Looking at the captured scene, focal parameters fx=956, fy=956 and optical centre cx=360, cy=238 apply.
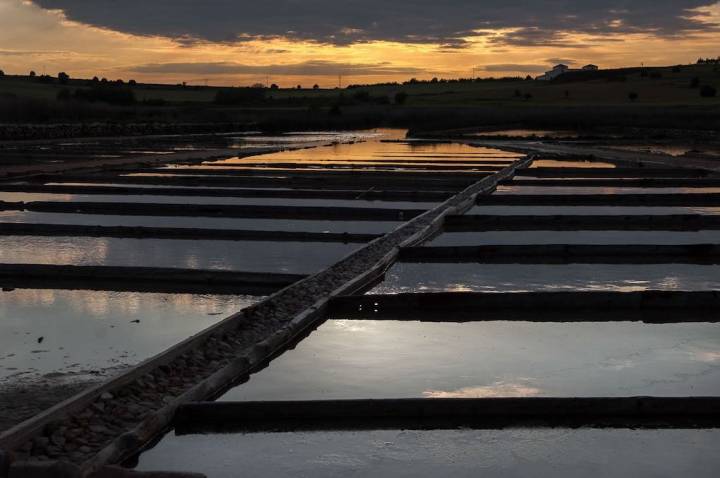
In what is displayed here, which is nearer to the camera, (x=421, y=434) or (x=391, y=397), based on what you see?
(x=421, y=434)

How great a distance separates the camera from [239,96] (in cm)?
7600

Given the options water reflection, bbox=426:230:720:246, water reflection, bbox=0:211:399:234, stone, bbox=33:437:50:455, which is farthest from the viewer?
water reflection, bbox=0:211:399:234

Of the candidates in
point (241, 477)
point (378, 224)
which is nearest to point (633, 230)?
point (378, 224)

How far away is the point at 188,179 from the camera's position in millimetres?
15367

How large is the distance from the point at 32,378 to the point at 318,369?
4.67ft

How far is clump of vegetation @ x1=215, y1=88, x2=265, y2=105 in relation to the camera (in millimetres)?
74562

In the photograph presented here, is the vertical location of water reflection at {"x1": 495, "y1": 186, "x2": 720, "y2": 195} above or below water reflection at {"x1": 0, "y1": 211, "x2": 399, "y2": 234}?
above

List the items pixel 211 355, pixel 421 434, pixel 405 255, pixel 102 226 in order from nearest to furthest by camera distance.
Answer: pixel 421 434 → pixel 211 355 → pixel 405 255 → pixel 102 226

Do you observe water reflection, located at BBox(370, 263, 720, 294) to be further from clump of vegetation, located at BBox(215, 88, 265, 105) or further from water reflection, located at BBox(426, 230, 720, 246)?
clump of vegetation, located at BBox(215, 88, 265, 105)

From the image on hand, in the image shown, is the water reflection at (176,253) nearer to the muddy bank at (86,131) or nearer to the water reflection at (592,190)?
the water reflection at (592,190)

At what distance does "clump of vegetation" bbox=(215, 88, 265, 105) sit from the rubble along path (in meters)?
69.6

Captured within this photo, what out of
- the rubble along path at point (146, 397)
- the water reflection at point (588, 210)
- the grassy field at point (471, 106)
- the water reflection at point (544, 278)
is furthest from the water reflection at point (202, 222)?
the grassy field at point (471, 106)

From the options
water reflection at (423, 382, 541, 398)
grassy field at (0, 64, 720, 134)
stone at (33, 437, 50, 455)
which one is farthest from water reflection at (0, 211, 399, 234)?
grassy field at (0, 64, 720, 134)

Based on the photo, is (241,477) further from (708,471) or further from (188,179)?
(188,179)
